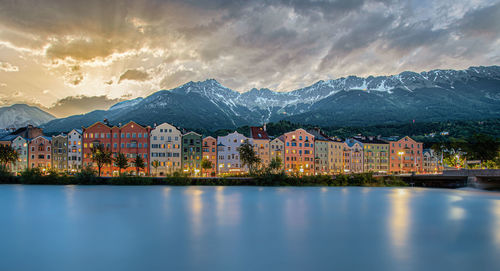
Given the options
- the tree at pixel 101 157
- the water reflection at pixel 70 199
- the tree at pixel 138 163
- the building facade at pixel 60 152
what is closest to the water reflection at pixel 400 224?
the water reflection at pixel 70 199

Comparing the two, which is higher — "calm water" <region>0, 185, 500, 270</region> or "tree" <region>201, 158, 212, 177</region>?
"tree" <region>201, 158, 212, 177</region>

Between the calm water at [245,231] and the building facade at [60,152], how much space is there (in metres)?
→ 27.4

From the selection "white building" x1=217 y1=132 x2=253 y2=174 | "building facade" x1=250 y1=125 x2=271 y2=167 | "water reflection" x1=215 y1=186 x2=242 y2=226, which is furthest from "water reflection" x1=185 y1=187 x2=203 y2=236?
"building facade" x1=250 y1=125 x2=271 y2=167

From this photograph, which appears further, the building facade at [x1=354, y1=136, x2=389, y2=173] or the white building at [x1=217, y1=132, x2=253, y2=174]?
the building facade at [x1=354, y1=136, x2=389, y2=173]

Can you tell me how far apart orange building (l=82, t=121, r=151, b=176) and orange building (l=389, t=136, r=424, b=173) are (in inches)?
2647

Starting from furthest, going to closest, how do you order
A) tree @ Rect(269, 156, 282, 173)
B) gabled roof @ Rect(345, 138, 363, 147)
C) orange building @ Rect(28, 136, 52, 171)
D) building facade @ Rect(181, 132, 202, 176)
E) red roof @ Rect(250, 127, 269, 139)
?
gabled roof @ Rect(345, 138, 363, 147) → orange building @ Rect(28, 136, 52, 171) → red roof @ Rect(250, 127, 269, 139) → building facade @ Rect(181, 132, 202, 176) → tree @ Rect(269, 156, 282, 173)

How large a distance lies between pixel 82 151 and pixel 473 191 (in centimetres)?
8489

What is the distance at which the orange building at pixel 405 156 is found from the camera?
303 feet

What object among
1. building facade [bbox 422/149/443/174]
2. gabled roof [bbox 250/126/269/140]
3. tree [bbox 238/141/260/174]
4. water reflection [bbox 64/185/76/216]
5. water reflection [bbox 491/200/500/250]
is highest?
gabled roof [bbox 250/126/269/140]

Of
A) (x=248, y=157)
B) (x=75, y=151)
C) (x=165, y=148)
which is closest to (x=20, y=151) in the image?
(x=75, y=151)

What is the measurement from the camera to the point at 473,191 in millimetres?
63125

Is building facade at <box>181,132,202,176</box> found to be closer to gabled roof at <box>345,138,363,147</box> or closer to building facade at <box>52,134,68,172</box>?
building facade at <box>52,134,68,172</box>

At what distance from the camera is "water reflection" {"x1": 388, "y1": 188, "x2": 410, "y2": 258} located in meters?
24.0

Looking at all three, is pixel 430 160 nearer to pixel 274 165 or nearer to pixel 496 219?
pixel 274 165
